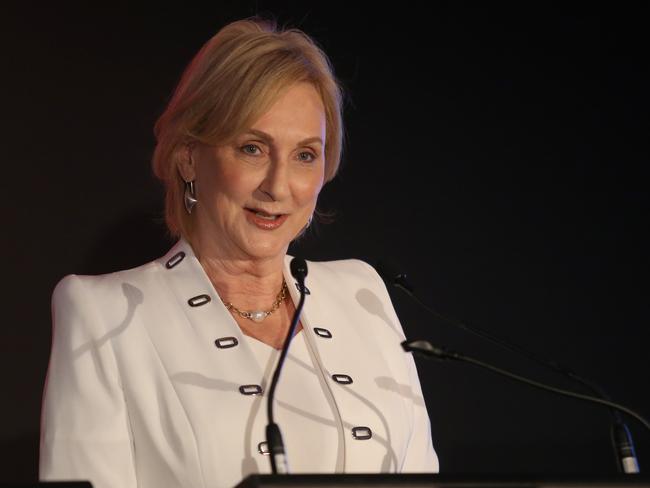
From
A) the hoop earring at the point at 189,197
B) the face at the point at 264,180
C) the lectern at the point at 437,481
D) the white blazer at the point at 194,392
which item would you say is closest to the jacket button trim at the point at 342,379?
the white blazer at the point at 194,392

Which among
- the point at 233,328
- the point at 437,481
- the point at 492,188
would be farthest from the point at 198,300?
the point at 492,188

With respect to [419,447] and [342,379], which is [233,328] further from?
[419,447]

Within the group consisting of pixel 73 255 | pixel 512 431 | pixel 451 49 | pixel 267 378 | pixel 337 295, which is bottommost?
pixel 512 431

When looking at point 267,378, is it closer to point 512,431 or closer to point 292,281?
point 292,281

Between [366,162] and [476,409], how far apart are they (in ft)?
2.78

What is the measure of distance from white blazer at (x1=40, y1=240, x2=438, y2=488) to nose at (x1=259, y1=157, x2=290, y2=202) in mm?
259

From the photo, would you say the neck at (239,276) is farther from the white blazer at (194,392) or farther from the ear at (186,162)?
the ear at (186,162)

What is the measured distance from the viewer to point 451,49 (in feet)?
11.4

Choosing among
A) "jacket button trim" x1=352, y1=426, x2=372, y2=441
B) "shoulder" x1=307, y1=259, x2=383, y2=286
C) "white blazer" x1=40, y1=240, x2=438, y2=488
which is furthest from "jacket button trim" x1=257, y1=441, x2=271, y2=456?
"shoulder" x1=307, y1=259, x2=383, y2=286

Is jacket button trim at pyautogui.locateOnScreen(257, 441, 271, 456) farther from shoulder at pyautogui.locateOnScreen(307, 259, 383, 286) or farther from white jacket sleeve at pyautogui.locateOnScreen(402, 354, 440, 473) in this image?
shoulder at pyautogui.locateOnScreen(307, 259, 383, 286)

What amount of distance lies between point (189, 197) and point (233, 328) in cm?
40

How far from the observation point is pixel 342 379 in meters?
2.62

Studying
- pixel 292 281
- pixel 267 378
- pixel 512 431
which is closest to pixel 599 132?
pixel 512 431

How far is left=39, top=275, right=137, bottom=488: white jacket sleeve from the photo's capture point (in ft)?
7.57
